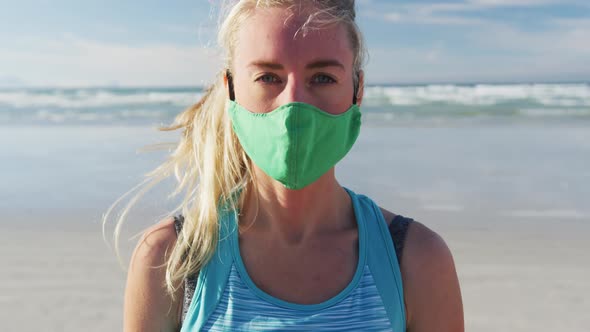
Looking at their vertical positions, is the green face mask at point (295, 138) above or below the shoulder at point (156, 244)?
above

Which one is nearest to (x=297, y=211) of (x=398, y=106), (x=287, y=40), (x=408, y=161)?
(x=287, y=40)

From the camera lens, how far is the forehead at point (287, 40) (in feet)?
6.64

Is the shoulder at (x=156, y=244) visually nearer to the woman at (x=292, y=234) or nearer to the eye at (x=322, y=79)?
the woman at (x=292, y=234)

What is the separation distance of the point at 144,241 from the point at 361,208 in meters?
0.73

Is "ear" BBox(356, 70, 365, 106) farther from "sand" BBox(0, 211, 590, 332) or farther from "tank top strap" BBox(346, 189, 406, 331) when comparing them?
"sand" BBox(0, 211, 590, 332)

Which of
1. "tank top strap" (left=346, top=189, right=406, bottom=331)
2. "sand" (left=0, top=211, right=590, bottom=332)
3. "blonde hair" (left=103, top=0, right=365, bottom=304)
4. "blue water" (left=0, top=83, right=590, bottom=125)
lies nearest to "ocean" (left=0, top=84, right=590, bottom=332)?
"sand" (left=0, top=211, right=590, bottom=332)

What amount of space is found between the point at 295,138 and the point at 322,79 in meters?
0.20

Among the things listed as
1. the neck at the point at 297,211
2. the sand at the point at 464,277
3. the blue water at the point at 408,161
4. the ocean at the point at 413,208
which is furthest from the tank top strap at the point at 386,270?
the blue water at the point at 408,161

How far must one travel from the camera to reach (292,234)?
89.1 inches

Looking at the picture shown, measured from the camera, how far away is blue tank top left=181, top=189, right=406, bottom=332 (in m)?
2.00

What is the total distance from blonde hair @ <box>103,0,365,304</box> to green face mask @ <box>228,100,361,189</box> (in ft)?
0.65

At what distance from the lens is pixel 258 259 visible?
2.17 m

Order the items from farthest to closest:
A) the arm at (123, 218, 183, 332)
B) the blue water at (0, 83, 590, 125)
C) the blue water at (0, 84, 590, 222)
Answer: the blue water at (0, 83, 590, 125)
the blue water at (0, 84, 590, 222)
the arm at (123, 218, 183, 332)

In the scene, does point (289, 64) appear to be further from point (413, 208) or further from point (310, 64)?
point (413, 208)
